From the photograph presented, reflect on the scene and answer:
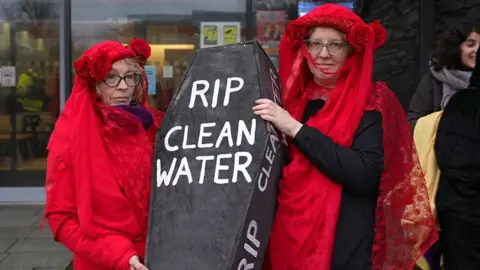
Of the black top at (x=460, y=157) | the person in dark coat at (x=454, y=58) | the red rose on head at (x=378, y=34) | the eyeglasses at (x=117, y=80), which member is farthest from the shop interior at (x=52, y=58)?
the red rose on head at (x=378, y=34)

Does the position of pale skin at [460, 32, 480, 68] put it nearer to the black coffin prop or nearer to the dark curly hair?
the dark curly hair

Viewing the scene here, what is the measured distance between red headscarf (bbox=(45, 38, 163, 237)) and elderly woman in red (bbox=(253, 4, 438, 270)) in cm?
48

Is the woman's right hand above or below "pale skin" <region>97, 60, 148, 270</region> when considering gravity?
below

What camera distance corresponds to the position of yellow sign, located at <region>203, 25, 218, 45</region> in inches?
277

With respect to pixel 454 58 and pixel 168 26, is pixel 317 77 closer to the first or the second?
pixel 454 58

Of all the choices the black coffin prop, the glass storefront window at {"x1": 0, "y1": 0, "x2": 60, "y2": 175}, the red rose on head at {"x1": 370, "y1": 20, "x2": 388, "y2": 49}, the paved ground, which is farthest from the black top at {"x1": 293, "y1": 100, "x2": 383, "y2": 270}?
the glass storefront window at {"x1": 0, "y1": 0, "x2": 60, "y2": 175}

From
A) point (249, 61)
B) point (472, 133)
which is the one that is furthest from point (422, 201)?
point (249, 61)

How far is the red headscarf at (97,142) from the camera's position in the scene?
75.1 inches

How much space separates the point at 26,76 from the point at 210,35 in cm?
Answer: 233

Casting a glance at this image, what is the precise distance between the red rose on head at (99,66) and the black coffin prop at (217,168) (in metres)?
0.27

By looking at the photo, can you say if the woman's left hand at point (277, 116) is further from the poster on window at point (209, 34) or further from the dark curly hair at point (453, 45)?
the poster on window at point (209, 34)

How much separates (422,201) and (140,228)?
3.33 ft

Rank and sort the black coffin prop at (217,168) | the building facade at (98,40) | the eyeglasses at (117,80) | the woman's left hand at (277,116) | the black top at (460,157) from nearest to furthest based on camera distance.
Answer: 1. the black coffin prop at (217,168)
2. the woman's left hand at (277,116)
3. the eyeglasses at (117,80)
4. the black top at (460,157)
5. the building facade at (98,40)

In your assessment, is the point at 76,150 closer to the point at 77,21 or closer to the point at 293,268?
the point at 293,268
